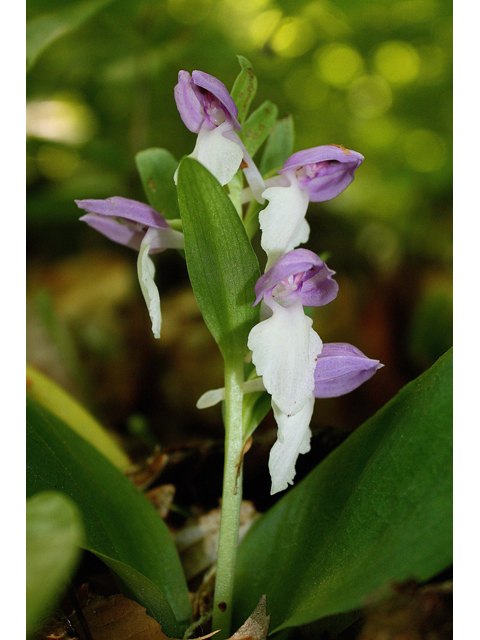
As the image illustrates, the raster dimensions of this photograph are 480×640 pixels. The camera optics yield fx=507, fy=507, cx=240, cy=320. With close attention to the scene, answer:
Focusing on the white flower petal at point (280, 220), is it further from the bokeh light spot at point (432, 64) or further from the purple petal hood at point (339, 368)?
the bokeh light spot at point (432, 64)

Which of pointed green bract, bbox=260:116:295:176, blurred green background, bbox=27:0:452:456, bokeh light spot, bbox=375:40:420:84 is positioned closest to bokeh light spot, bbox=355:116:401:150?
blurred green background, bbox=27:0:452:456

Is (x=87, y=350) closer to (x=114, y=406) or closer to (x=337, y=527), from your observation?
(x=114, y=406)

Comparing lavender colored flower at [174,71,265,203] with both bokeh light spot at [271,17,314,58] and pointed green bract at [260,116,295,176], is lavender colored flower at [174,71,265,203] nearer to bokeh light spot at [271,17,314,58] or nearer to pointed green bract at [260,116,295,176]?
pointed green bract at [260,116,295,176]

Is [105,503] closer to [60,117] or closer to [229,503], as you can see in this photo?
[229,503]

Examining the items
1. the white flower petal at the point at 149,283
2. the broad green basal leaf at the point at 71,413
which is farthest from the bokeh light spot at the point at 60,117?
the white flower petal at the point at 149,283

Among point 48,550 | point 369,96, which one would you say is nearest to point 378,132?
point 369,96
